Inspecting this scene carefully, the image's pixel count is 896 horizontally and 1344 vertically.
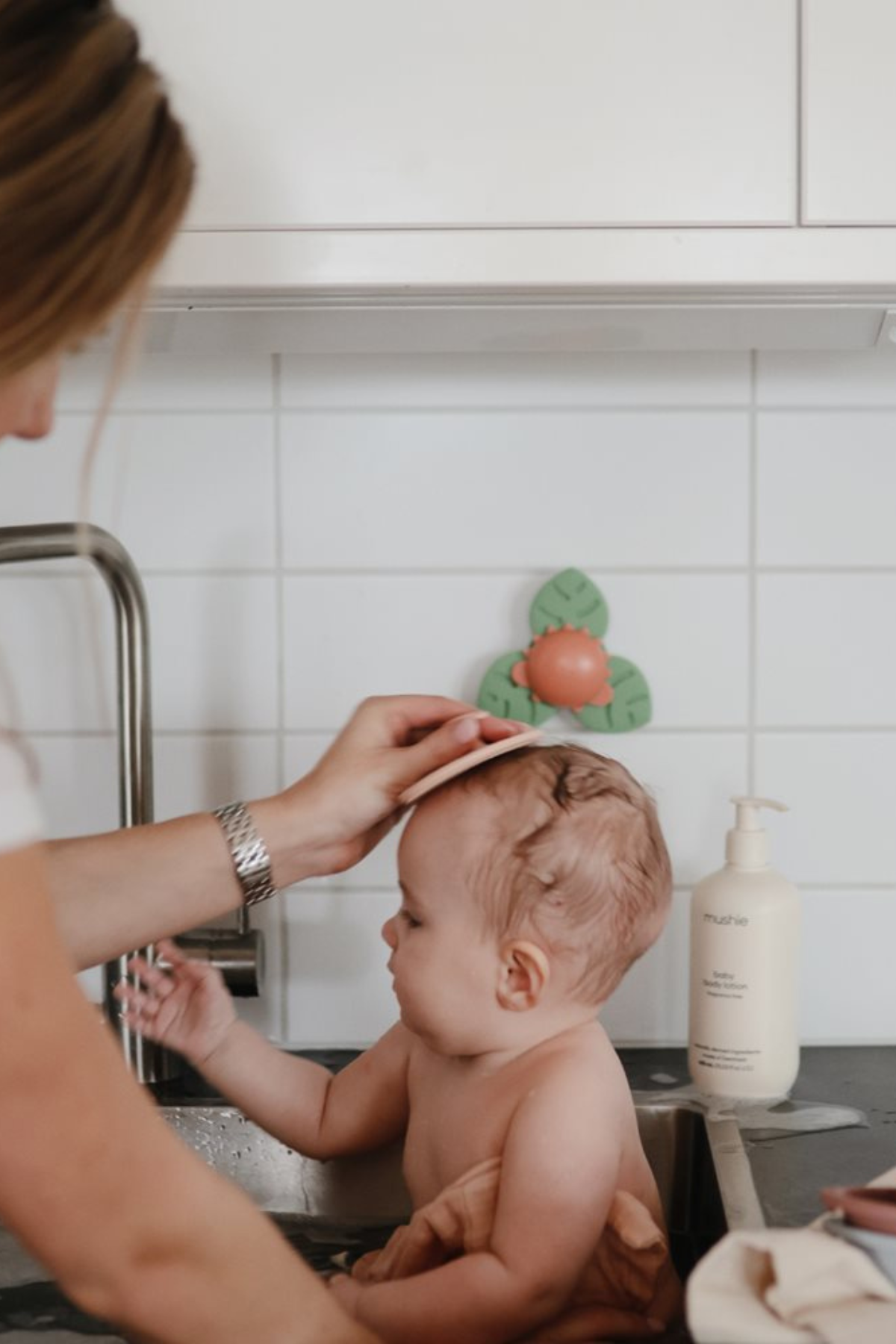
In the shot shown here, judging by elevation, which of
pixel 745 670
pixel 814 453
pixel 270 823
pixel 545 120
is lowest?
pixel 270 823

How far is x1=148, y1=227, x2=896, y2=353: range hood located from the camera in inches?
41.3

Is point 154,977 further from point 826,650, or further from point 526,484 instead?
point 826,650

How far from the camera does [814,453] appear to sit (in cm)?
146

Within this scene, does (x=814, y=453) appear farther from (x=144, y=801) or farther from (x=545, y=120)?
(x=144, y=801)

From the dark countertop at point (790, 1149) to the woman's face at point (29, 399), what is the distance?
2.04 ft

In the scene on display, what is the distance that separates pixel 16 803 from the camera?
72cm

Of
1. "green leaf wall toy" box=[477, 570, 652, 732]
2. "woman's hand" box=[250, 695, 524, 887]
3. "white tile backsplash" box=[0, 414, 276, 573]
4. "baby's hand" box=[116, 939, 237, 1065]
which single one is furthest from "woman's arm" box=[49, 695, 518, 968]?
"white tile backsplash" box=[0, 414, 276, 573]

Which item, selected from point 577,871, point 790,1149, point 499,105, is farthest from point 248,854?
point 499,105

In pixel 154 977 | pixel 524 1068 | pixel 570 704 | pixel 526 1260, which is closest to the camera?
pixel 526 1260

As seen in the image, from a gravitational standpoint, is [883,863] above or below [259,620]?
below

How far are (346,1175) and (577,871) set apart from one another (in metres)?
0.39

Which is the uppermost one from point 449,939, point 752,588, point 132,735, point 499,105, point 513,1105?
point 499,105

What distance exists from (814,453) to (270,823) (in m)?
0.62

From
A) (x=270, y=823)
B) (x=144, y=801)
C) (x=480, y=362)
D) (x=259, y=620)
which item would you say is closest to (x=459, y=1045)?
(x=270, y=823)
